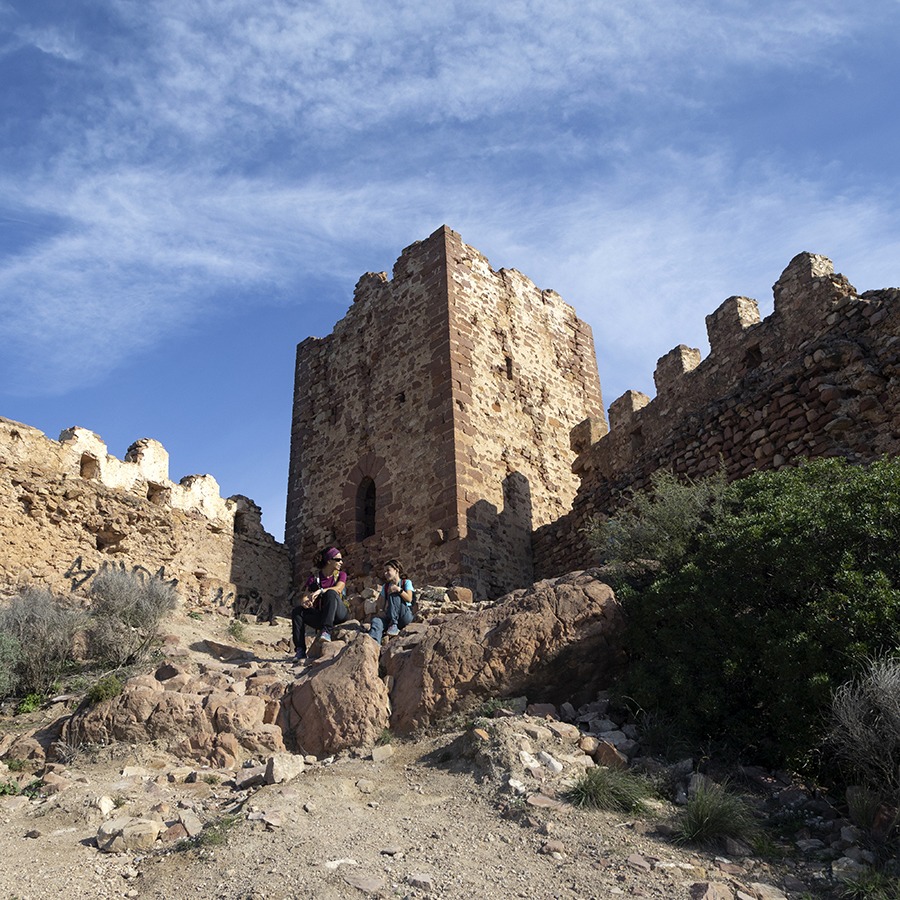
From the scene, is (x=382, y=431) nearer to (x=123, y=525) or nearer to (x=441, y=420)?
(x=441, y=420)

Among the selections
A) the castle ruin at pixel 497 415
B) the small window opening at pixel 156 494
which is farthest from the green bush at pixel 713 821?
the small window opening at pixel 156 494

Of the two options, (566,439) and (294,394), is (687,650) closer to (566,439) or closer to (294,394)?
(566,439)

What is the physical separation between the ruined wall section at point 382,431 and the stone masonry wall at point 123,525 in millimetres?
1268

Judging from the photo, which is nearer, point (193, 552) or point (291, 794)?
point (291, 794)

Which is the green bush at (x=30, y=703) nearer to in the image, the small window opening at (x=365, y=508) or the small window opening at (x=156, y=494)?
the small window opening at (x=156, y=494)

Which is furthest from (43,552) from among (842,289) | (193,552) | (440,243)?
(842,289)

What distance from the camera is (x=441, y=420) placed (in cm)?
1465

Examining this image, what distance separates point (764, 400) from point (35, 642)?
8.74 metres

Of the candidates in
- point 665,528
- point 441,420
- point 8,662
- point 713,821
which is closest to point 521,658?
point 665,528

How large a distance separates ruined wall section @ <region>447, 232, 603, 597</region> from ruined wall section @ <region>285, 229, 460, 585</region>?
368mm

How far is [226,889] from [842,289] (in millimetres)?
11601

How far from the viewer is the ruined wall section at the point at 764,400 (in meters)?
8.84

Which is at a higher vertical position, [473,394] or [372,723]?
[473,394]

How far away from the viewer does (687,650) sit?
6578 millimetres
